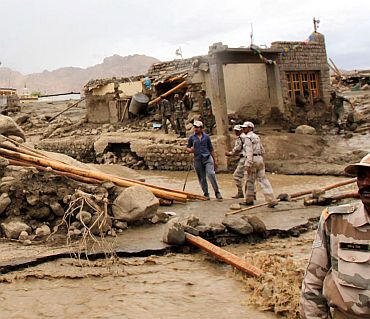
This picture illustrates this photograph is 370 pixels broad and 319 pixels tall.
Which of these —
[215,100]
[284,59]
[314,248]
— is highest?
[284,59]

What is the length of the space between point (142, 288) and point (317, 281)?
9.66ft

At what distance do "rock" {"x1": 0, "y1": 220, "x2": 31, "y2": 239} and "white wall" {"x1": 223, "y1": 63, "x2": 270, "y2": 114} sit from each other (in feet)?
37.0

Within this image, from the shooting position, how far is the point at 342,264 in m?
2.30

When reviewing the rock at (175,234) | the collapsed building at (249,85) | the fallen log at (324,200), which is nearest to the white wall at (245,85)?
the collapsed building at (249,85)

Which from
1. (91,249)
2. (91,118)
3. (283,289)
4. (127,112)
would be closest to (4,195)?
(91,249)

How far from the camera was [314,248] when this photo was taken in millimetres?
2465

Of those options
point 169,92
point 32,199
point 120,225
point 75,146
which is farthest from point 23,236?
point 75,146

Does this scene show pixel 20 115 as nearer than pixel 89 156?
No

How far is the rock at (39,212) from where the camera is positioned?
7023 millimetres

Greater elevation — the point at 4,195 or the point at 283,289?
the point at 4,195

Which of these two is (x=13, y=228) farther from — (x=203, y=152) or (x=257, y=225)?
(x=203, y=152)

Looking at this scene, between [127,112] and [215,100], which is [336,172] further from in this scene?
[127,112]

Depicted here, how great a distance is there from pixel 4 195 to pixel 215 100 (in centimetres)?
908

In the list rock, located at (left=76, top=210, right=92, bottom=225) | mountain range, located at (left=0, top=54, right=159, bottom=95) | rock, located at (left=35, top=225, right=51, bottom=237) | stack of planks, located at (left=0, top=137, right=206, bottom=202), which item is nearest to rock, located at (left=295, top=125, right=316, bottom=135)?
stack of planks, located at (left=0, top=137, right=206, bottom=202)
